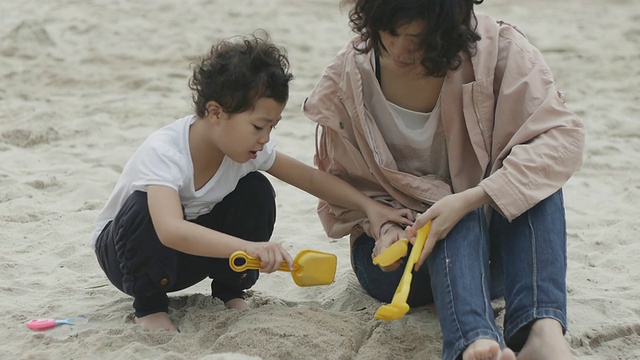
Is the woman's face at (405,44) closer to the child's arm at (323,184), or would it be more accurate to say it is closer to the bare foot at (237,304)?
the child's arm at (323,184)

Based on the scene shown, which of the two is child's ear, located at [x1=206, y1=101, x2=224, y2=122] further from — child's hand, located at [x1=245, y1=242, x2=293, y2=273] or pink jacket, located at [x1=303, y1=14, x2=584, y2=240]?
child's hand, located at [x1=245, y1=242, x2=293, y2=273]

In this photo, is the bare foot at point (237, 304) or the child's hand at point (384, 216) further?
the bare foot at point (237, 304)

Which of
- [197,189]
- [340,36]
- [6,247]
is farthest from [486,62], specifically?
[340,36]

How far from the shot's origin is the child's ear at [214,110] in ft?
7.82

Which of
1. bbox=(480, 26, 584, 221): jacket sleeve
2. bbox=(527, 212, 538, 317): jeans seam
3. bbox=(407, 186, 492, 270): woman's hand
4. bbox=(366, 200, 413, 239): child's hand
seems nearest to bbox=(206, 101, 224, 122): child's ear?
bbox=(366, 200, 413, 239): child's hand

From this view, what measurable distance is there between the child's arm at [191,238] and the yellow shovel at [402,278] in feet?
0.88

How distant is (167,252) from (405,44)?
30.9 inches

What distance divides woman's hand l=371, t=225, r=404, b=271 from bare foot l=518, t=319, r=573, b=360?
15.8 inches

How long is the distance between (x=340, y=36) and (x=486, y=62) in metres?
4.34

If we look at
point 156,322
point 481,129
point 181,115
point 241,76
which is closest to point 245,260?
point 156,322

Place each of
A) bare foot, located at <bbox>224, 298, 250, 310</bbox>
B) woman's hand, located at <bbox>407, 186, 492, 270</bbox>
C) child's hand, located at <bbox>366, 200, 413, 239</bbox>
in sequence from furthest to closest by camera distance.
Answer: bare foot, located at <bbox>224, 298, 250, 310</bbox>, child's hand, located at <bbox>366, 200, 413, 239</bbox>, woman's hand, located at <bbox>407, 186, 492, 270</bbox>

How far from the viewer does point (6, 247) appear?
3039 millimetres

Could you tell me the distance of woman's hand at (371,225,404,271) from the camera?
2.37 m

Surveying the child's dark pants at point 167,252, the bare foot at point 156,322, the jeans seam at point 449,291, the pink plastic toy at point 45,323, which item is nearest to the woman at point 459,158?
the jeans seam at point 449,291
